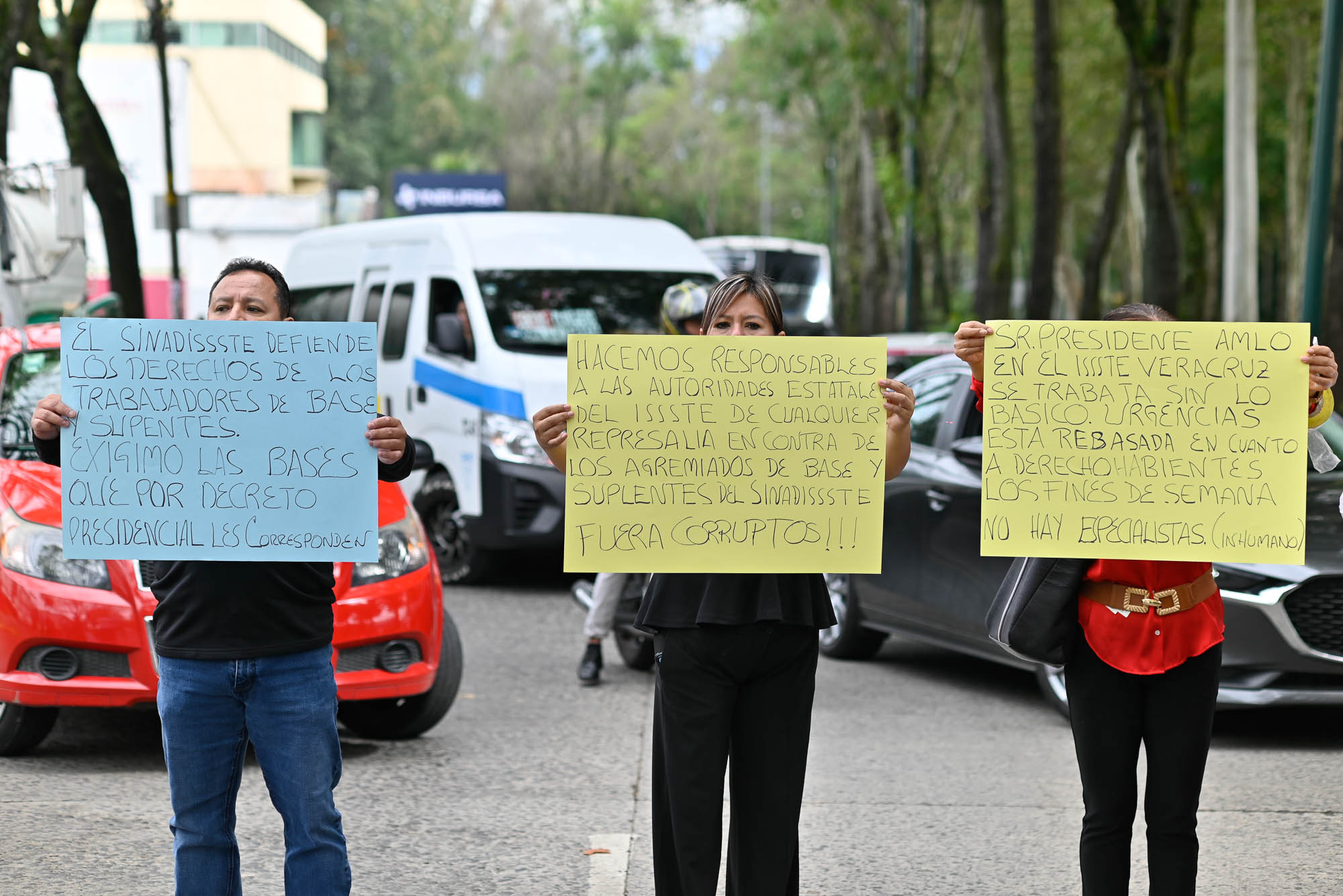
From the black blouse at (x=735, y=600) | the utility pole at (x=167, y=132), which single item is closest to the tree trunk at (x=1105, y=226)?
the utility pole at (x=167, y=132)

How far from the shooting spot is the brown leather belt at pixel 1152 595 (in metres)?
3.95

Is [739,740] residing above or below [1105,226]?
below

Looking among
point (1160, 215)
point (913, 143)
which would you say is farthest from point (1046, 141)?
point (913, 143)

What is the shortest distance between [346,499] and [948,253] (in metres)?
55.7

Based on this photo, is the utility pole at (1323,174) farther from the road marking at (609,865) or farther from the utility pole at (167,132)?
the utility pole at (167,132)

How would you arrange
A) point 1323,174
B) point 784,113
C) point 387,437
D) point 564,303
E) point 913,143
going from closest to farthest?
point 387,437, point 564,303, point 1323,174, point 913,143, point 784,113

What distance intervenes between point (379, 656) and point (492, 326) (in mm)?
4770

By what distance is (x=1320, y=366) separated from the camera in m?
3.96

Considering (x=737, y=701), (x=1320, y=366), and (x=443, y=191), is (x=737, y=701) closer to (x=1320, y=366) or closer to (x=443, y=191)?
(x=1320, y=366)

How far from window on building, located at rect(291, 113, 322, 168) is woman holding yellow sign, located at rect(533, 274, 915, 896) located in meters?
65.8

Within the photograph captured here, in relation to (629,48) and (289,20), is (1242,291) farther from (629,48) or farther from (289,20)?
(289,20)

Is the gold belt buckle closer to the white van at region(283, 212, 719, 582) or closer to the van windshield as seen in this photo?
the white van at region(283, 212, 719, 582)

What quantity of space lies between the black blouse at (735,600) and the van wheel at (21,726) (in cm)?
340

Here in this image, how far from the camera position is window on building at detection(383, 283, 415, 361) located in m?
11.7
